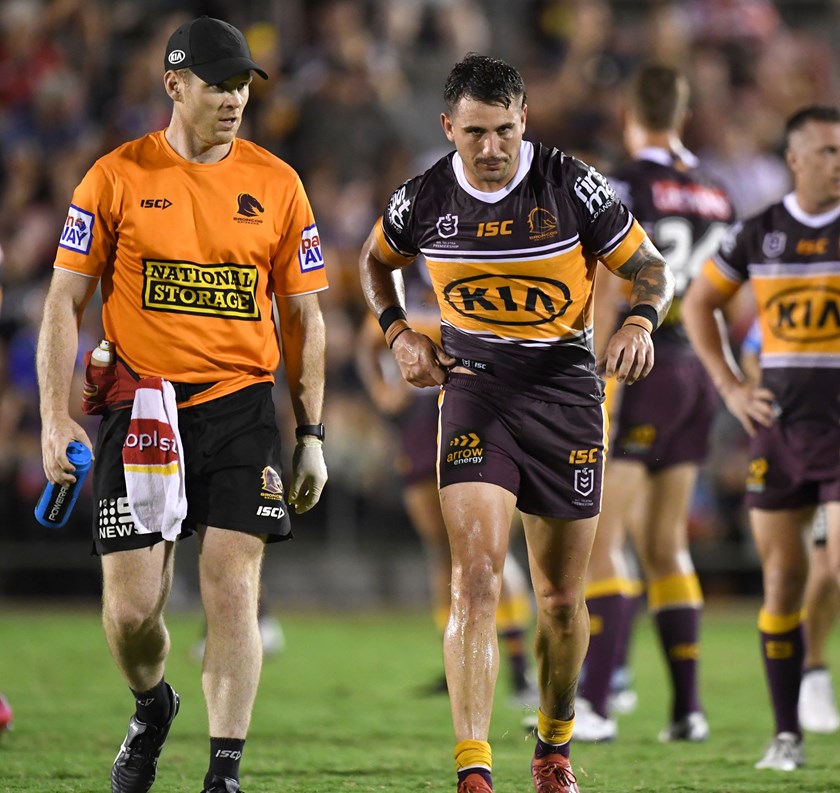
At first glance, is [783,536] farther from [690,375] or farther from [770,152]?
[770,152]

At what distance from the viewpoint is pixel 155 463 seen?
208 inches

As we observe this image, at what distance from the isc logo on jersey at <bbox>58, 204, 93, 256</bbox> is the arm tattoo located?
1940mm

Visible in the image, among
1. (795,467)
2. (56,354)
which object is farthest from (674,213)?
(56,354)

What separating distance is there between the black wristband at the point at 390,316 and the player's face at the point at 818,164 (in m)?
2.17

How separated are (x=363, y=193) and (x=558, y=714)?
11.7 meters

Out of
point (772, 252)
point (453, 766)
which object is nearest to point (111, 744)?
point (453, 766)

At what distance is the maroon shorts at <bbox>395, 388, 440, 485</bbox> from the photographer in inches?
363

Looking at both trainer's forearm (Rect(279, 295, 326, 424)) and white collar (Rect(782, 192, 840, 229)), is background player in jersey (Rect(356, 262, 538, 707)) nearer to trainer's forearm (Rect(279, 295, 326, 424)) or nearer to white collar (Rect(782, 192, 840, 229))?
white collar (Rect(782, 192, 840, 229))

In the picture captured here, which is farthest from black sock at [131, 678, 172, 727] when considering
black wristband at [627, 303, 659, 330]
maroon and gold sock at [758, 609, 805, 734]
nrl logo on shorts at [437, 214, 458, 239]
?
maroon and gold sock at [758, 609, 805, 734]

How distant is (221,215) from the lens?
547 cm

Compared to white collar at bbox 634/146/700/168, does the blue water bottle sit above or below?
below

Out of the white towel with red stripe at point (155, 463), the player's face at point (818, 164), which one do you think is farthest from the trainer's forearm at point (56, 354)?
the player's face at point (818, 164)

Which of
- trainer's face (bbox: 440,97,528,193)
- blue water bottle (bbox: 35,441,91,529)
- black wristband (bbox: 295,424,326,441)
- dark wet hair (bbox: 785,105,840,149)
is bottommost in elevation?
blue water bottle (bbox: 35,441,91,529)

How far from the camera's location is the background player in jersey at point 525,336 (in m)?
5.35
